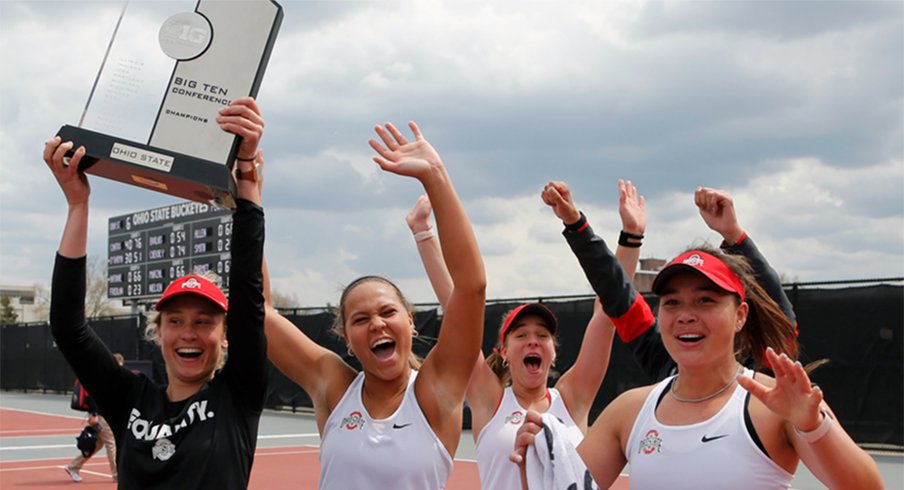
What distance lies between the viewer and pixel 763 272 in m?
3.90

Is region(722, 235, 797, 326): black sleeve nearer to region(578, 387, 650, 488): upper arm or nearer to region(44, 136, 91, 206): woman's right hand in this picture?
region(578, 387, 650, 488): upper arm

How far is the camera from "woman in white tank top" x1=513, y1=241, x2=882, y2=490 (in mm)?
2254

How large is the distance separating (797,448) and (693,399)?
0.34m

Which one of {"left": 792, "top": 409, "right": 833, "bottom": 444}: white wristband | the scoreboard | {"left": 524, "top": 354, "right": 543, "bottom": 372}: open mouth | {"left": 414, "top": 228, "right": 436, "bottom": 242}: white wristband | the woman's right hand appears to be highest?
the scoreboard

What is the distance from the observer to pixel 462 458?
13773 millimetres

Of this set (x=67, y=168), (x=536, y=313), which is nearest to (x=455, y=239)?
(x=67, y=168)

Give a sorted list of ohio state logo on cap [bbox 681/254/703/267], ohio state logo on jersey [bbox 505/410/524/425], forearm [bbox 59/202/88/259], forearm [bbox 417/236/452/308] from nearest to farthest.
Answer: ohio state logo on cap [bbox 681/254/703/267]
forearm [bbox 59/202/88/259]
forearm [bbox 417/236/452/308]
ohio state logo on jersey [bbox 505/410/524/425]

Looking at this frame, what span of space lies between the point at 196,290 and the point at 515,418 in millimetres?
1875

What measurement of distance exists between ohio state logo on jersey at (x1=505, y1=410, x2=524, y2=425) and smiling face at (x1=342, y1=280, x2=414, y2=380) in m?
1.32

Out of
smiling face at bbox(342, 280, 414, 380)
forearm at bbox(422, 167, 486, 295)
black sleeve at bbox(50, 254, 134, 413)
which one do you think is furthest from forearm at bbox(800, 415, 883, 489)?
black sleeve at bbox(50, 254, 134, 413)

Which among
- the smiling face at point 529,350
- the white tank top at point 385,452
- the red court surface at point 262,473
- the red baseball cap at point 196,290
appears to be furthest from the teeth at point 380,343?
the red court surface at point 262,473

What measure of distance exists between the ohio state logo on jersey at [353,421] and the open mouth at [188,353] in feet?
1.74

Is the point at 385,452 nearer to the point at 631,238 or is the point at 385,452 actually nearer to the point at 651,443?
the point at 651,443

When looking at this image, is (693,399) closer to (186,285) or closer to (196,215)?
(186,285)
